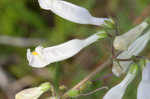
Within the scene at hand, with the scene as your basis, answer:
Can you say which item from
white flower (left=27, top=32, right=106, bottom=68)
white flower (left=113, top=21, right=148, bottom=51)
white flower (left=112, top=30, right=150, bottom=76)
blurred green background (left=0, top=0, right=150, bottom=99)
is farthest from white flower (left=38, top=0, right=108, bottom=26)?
blurred green background (left=0, top=0, right=150, bottom=99)

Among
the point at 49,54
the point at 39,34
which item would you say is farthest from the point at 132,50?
the point at 39,34

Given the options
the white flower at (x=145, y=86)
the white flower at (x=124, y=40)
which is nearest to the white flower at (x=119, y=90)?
the white flower at (x=145, y=86)

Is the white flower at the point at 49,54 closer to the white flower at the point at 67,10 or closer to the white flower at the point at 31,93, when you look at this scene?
the white flower at the point at 67,10

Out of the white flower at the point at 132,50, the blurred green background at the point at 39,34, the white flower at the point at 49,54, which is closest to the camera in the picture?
the white flower at the point at 49,54

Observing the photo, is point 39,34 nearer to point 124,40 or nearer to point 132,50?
point 132,50

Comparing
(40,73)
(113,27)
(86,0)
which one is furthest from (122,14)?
(113,27)

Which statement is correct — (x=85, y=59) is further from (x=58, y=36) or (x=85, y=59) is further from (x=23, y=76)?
(x=23, y=76)

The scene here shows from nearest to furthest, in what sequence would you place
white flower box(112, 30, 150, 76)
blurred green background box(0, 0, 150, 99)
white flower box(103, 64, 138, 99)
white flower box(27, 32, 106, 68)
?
white flower box(27, 32, 106, 68) → white flower box(103, 64, 138, 99) → white flower box(112, 30, 150, 76) → blurred green background box(0, 0, 150, 99)

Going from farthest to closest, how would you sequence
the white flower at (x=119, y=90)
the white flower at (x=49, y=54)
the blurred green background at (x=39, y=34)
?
1. the blurred green background at (x=39, y=34)
2. the white flower at (x=119, y=90)
3. the white flower at (x=49, y=54)

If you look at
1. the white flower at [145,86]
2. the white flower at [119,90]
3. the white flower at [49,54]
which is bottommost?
the white flower at [119,90]

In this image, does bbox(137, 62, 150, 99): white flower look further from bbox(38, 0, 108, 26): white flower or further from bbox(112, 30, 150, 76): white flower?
bbox(38, 0, 108, 26): white flower

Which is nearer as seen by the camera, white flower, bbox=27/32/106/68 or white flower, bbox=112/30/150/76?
white flower, bbox=27/32/106/68
